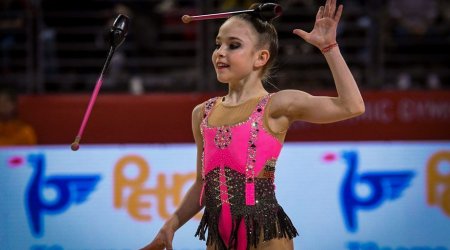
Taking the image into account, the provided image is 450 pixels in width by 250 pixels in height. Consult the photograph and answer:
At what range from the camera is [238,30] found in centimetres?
347

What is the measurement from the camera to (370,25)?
→ 834 centimetres

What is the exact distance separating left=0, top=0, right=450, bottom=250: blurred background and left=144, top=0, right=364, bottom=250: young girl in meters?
1.82

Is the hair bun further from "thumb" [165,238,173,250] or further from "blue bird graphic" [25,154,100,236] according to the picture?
"blue bird graphic" [25,154,100,236]

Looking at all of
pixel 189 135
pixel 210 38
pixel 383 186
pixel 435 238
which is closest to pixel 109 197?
pixel 383 186

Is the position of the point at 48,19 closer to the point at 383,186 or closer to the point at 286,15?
the point at 286,15

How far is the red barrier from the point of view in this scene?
788 centimetres

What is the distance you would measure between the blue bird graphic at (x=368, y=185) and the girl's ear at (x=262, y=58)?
1.93 metres

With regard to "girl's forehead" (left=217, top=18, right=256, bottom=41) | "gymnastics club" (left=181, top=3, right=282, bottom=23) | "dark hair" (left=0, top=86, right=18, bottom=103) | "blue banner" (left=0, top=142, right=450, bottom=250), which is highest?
"gymnastics club" (left=181, top=3, right=282, bottom=23)

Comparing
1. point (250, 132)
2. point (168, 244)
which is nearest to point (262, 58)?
point (250, 132)

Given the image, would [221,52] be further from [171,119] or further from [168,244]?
[171,119]

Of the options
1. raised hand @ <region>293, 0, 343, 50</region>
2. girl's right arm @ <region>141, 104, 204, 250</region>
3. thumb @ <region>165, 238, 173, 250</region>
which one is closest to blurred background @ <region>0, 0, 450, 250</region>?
girl's right arm @ <region>141, 104, 204, 250</region>

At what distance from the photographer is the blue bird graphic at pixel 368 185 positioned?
527cm

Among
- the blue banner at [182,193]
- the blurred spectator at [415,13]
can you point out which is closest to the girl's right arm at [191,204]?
the blue banner at [182,193]

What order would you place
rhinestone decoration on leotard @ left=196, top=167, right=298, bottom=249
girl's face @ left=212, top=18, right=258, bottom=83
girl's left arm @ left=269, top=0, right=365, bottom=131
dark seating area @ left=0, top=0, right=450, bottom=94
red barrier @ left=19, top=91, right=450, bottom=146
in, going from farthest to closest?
1. dark seating area @ left=0, top=0, right=450, bottom=94
2. red barrier @ left=19, top=91, right=450, bottom=146
3. girl's face @ left=212, top=18, right=258, bottom=83
4. rhinestone decoration on leotard @ left=196, top=167, right=298, bottom=249
5. girl's left arm @ left=269, top=0, right=365, bottom=131
